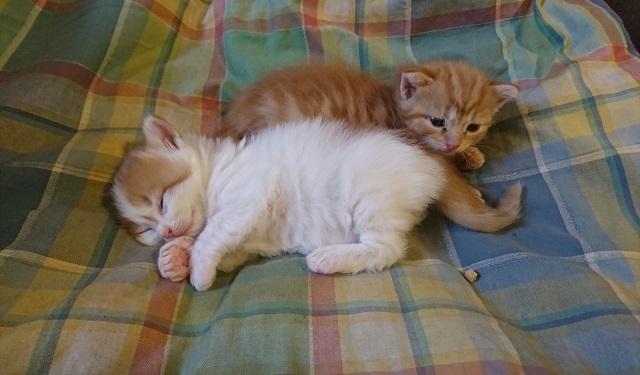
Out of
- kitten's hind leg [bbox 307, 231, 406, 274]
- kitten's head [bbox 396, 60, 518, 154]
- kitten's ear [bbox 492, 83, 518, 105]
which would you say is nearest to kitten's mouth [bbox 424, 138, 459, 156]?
kitten's head [bbox 396, 60, 518, 154]

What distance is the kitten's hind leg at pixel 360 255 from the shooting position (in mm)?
1213

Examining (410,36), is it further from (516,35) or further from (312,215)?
(312,215)

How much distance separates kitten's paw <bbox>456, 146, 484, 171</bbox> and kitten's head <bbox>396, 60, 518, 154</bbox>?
3cm

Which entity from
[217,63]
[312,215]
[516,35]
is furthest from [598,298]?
[217,63]

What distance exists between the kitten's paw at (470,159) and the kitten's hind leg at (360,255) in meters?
0.45

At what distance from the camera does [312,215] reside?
4.48 ft

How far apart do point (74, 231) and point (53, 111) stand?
1.32 ft

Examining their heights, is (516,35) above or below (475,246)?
above

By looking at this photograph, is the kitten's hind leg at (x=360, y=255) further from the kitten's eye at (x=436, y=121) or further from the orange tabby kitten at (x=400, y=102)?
the kitten's eye at (x=436, y=121)

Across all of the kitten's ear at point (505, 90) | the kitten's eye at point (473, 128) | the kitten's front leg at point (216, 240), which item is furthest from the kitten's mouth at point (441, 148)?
the kitten's front leg at point (216, 240)

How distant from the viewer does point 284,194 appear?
1364 millimetres

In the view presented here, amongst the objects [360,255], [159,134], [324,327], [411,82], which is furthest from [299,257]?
[411,82]

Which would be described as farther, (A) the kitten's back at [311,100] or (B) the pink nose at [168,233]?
(A) the kitten's back at [311,100]

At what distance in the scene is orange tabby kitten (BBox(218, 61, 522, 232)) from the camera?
1520 mm
